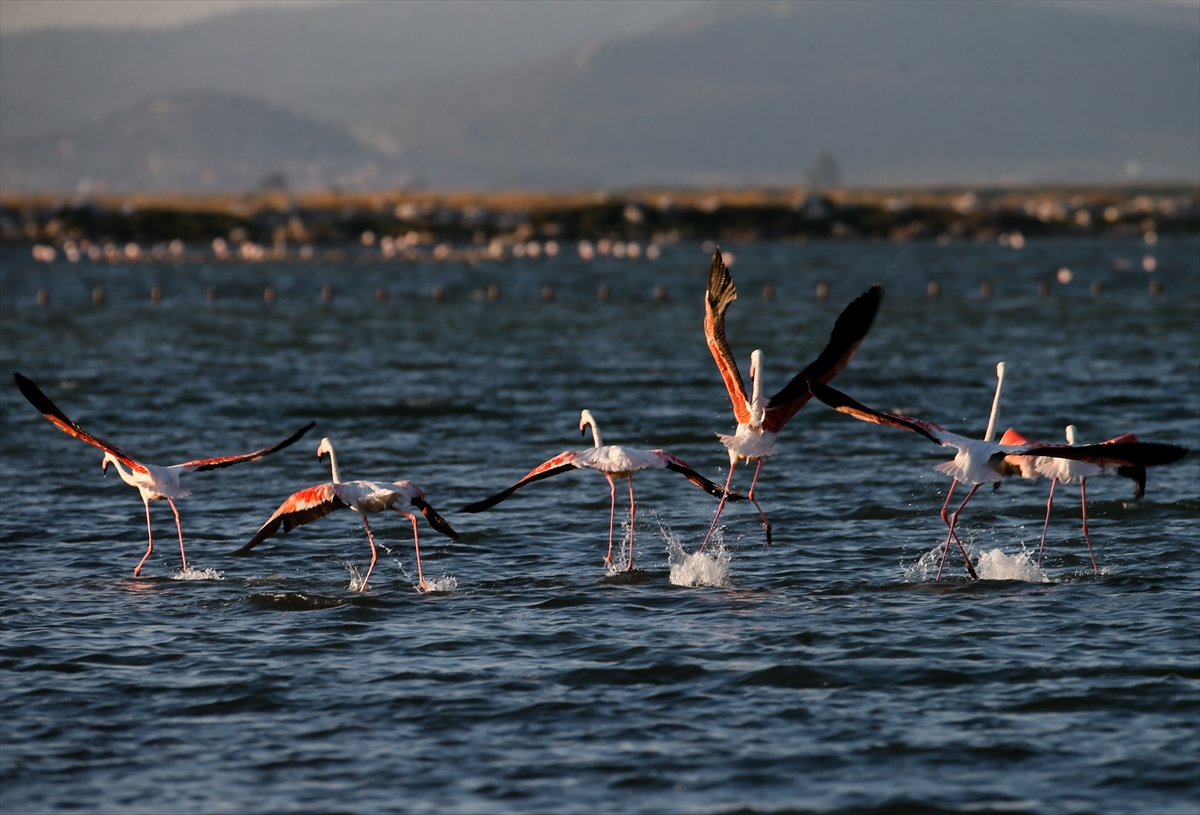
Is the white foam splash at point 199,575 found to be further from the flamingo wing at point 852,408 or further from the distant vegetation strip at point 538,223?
the distant vegetation strip at point 538,223

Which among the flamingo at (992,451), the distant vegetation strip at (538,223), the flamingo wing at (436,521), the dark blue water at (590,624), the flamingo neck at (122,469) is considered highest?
the distant vegetation strip at (538,223)

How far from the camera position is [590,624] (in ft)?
47.4

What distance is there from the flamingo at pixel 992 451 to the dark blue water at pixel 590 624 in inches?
52.7

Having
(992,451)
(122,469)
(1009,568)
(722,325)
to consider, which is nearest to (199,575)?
(122,469)

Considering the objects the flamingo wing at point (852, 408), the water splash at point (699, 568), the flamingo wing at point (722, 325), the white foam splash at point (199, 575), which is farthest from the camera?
the white foam splash at point (199, 575)

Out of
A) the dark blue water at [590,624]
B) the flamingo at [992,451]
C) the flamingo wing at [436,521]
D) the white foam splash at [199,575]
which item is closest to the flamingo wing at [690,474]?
the dark blue water at [590,624]

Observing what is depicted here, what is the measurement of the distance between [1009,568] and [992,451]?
1930 mm

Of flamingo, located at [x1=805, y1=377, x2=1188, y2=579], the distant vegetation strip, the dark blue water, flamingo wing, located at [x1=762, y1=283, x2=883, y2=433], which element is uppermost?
the distant vegetation strip

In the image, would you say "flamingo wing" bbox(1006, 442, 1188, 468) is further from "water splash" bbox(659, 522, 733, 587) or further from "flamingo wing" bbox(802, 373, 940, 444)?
"water splash" bbox(659, 522, 733, 587)

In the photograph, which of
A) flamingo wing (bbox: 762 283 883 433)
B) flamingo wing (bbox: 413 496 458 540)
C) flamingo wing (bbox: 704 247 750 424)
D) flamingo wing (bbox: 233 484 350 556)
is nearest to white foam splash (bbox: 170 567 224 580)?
flamingo wing (bbox: 233 484 350 556)

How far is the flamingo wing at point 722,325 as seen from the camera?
15.0 meters

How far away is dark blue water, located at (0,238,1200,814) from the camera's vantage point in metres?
10.8

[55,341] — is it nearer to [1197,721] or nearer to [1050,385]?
[1050,385]

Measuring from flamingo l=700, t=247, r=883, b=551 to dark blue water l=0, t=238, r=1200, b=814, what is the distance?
142cm
